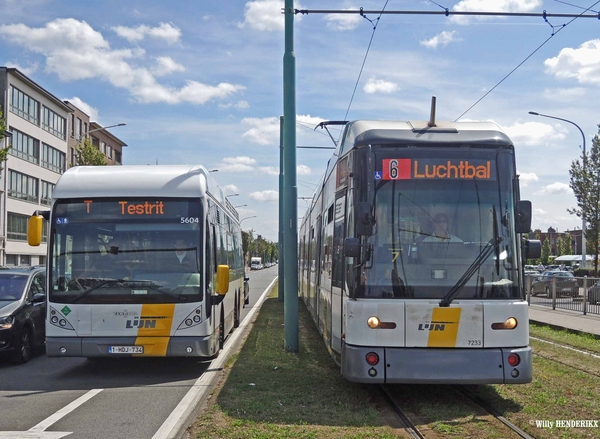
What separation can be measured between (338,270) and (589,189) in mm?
30166

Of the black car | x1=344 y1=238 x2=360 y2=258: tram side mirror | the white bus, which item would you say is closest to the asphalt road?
the black car

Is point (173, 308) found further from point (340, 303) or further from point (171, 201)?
point (340, 303)

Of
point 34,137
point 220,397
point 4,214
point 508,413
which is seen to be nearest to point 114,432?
point 220,397

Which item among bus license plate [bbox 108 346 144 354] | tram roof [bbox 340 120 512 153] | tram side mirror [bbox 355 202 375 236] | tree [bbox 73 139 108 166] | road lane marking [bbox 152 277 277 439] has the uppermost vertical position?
tree [bbox 73 139 108 166]

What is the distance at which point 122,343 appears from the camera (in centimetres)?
1074

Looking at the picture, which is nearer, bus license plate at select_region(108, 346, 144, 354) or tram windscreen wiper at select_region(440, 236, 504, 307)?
tram windscreen wiper at select_region(440, 236, 504, 307)

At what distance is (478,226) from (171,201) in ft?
15.8

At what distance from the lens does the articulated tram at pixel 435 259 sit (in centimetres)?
834

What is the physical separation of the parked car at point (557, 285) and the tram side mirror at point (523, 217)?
571 inches

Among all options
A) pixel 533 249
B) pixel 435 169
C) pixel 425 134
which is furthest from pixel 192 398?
pixel 533 249

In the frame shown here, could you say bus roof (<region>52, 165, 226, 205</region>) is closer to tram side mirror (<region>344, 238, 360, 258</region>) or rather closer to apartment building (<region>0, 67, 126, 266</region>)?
tram side mirror (<region>344, 238, 360, 258</region>)

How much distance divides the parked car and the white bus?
14.7 meters

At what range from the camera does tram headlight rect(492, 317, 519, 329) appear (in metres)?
8.42

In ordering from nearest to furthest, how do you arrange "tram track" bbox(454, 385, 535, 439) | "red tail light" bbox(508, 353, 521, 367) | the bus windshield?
"tram track" bbox(454, 385, 535, 439), "red tail light" bbox(508, 353, 521, 367), the bus windshield
